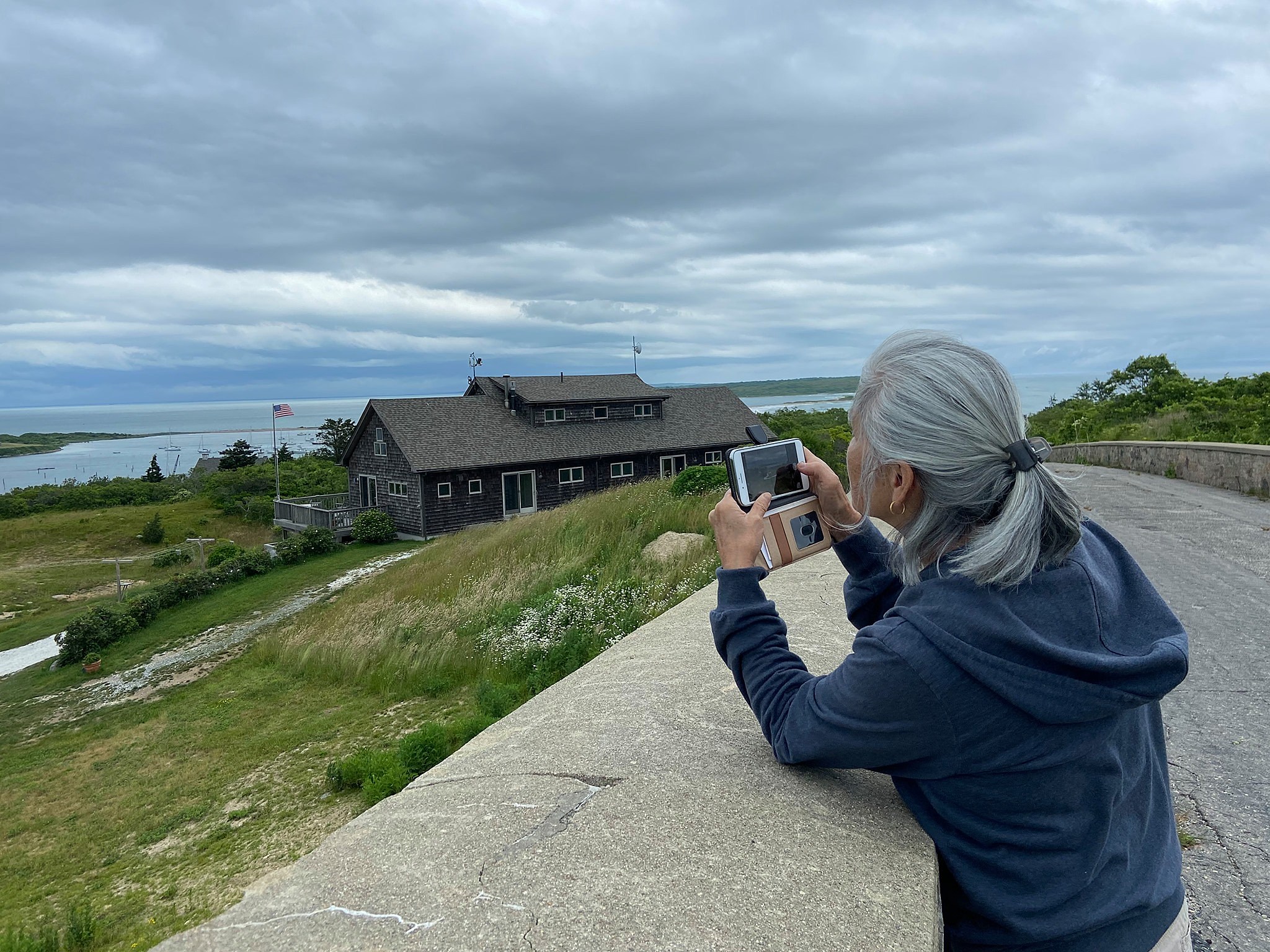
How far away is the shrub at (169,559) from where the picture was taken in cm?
3322

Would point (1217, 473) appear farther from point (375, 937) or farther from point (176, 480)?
point (176, 480)

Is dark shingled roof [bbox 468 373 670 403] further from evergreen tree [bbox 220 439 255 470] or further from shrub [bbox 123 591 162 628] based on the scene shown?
evergreen tree [bbox 220 439 255 470]

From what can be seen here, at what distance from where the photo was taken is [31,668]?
19.4 metres

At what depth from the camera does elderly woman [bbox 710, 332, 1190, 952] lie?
1438 millimetres

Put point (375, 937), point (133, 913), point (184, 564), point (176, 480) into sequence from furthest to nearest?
1. point (176, 480)
2. point (184, 564)
3. point (133, 913)
4. point (375, 937)

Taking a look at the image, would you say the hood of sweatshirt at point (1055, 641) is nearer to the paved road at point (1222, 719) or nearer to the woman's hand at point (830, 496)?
the paved road at point (1222, 719)

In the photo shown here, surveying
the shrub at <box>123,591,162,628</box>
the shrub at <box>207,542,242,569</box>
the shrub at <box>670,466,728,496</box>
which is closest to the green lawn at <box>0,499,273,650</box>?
the shrub at <box>207,542,242,569</box>

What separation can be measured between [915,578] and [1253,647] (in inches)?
186

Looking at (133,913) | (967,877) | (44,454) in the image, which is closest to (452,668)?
(133,913)

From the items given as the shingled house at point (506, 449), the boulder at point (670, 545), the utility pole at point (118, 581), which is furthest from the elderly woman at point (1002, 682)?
the utility pole at point (118, 581)

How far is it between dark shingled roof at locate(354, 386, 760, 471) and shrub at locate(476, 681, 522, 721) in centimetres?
2378

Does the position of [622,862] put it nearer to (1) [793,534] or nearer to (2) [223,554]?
(1) [793,534]

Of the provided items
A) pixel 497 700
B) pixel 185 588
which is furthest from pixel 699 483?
pixel 185 588

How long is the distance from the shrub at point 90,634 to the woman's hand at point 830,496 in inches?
860
